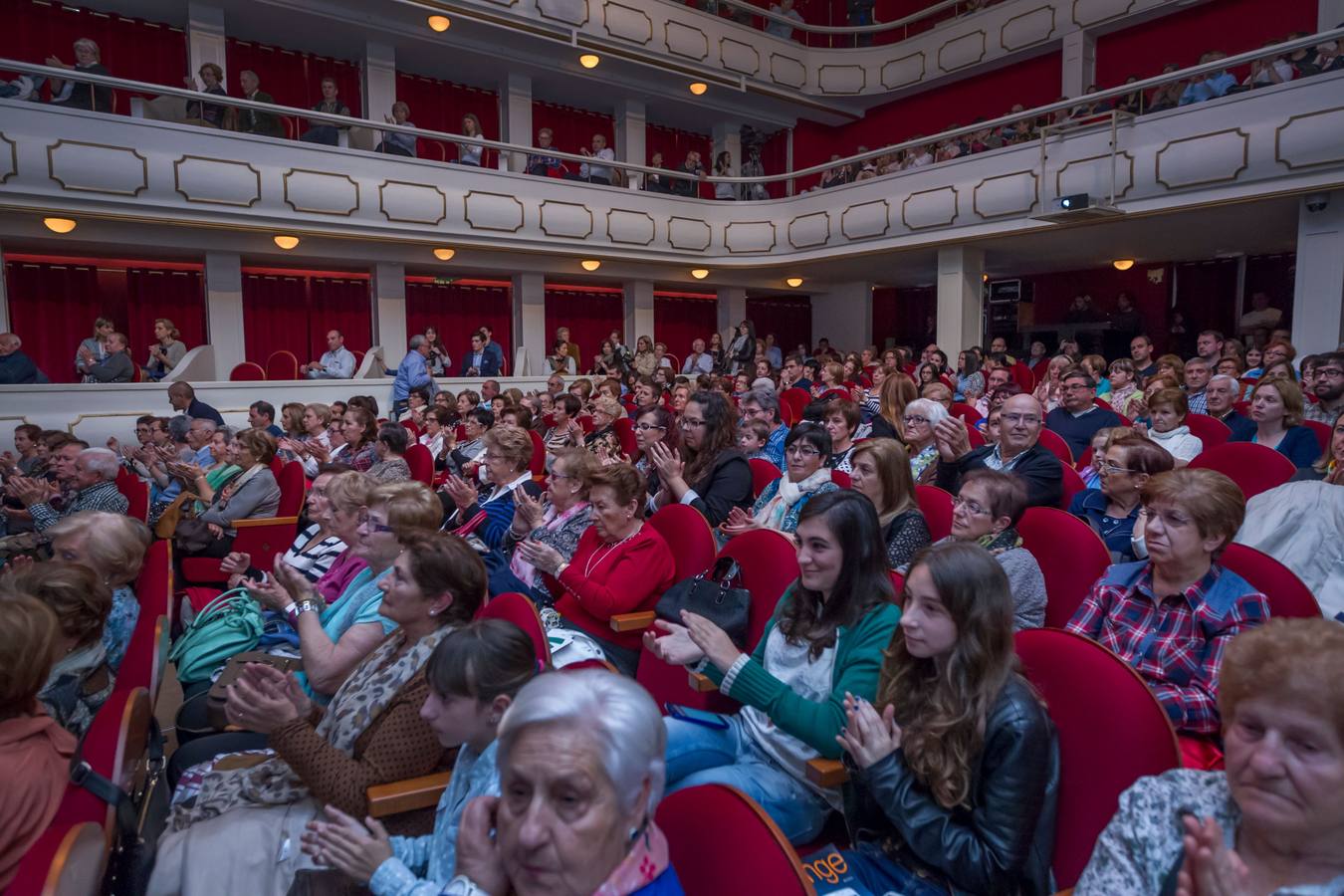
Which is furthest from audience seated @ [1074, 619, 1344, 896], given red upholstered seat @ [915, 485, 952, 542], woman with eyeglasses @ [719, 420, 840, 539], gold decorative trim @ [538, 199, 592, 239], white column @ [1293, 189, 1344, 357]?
gold decorative trim @ [538, 199, 592, 239]

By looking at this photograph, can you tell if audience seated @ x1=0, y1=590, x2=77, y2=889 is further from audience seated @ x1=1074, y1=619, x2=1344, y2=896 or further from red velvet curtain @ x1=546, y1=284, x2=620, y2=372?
red velvet curtain @ x1=546, y1=284, x2=620, y2=372

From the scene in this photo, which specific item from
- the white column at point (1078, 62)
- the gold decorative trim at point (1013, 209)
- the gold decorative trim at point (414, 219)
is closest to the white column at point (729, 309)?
the gold decorative trim at point (1013, 209)

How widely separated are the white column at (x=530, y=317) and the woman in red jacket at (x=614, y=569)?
31.1 feet

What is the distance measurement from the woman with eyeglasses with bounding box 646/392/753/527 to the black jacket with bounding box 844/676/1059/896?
1993mm

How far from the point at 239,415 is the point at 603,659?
7.62 metres

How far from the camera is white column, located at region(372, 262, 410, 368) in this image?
1075cm

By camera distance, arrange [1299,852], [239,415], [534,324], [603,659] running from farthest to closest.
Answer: [534,324] < [239,415] < [603,659] < [1299,852]

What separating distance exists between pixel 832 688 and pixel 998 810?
1.52 feet

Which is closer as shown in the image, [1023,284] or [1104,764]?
[1104,764]

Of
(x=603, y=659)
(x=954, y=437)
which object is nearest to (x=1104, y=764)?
(x=603, y=659)

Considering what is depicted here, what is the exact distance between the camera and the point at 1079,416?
14.6 feet

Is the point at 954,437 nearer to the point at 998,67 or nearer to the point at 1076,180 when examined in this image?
the point at 1076,180

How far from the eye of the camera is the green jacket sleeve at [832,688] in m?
1.56

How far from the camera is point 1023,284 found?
→ 45.0ft
